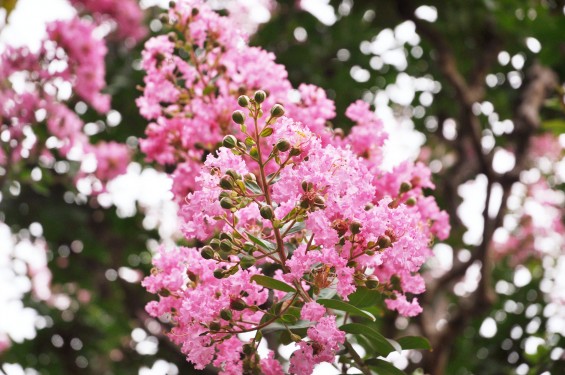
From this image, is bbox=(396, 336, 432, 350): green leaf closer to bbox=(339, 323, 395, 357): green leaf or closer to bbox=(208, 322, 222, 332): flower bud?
bbox=(339, 323, 395, 357): green leaf

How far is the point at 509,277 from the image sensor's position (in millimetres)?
4055

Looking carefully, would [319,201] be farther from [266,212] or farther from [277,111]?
[277,111]

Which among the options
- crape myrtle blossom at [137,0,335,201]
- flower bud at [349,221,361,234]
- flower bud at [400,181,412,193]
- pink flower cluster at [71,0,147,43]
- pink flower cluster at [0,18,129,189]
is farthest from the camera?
pink flower cluster at [71,0,147,43]

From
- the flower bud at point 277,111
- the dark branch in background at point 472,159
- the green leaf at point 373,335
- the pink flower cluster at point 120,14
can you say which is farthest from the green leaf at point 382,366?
the pink flower cluster at point 120,14

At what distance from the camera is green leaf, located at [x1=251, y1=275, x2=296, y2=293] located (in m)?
1.12

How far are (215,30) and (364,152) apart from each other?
480mm

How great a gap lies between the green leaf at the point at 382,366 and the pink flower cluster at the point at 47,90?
1.73 m

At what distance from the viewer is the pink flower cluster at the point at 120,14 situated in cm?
381

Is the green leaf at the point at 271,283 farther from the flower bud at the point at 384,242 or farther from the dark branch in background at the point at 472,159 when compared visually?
the dark branch in background at the point at 472,159

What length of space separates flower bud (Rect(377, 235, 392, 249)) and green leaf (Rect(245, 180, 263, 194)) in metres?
0.23

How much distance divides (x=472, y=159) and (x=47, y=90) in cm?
250

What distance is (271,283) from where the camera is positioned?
1121 mm

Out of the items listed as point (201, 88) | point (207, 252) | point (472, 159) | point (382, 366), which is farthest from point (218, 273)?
point (472, 159)

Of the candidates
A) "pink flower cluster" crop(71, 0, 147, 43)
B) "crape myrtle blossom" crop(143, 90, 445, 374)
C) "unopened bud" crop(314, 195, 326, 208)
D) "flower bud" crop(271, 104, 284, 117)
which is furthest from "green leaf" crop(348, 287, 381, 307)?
"pink flower cluster" crop(71, 0, 147, 43)
